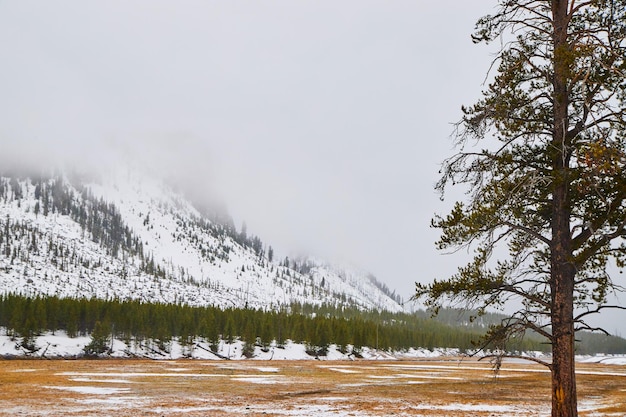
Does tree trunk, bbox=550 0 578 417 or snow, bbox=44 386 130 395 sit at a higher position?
tree trunk, bbox=550 0 578 417

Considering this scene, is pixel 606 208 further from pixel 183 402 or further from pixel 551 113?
pixel 183 402

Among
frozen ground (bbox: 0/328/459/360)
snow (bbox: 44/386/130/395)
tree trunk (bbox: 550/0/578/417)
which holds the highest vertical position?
tree trunk (bbox: 550/0/578/417)

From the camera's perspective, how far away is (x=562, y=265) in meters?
10.8

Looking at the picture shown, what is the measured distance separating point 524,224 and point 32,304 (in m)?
114

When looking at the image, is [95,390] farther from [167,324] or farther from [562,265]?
[167,324]

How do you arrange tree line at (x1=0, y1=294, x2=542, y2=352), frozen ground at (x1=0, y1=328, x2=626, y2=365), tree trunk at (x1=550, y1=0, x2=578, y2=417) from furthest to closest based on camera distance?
tree line at (x1=0, y1=294, x2=542, y2=352) → frozen ground at (x1=0, y1=328, x2=626, y2=365) → tree trunk at (x1=550, y1=0, x2=578, y2=417)

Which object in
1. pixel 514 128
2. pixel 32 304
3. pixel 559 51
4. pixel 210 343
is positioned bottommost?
pixel 210 343

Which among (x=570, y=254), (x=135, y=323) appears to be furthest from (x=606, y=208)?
(x=135, y=323)

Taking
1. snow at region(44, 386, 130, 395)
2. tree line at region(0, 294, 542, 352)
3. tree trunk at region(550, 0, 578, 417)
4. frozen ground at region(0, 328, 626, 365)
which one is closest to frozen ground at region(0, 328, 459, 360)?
frozen ground at region(0, 328, 626, 365)

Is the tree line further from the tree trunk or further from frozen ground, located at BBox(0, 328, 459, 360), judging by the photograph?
the tree trunk

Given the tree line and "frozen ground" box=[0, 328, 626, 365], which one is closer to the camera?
"frozen ground" box=[0, 328, 626, 365]

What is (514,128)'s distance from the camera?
1186 cm

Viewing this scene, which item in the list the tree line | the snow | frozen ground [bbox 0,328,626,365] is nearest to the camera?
the snow

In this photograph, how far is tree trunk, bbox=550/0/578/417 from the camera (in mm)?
10492
